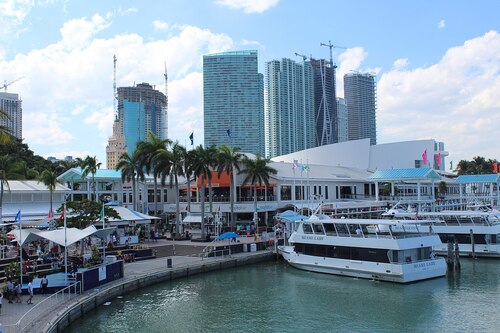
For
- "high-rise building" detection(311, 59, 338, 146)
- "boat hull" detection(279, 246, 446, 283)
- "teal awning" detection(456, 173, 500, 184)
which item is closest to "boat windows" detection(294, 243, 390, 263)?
"boat hull" detection(279, 246, 446, 283)

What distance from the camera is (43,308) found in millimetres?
23188

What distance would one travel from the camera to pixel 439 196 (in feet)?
304

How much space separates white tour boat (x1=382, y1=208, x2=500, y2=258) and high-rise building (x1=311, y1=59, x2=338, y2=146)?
135674 mm

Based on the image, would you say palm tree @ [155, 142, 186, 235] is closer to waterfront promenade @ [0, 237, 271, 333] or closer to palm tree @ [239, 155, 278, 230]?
waterfront promenade @ [0, 237, 271, 333]

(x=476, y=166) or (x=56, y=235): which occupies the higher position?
(x=476, y=166)

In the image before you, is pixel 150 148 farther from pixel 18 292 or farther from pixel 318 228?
pixel 18 292

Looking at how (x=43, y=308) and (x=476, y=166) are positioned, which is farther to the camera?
(x=476, y=166)

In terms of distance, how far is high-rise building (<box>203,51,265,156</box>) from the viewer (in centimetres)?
13712

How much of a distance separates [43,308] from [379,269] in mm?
21740

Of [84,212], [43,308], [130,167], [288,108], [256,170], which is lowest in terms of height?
[43,308]

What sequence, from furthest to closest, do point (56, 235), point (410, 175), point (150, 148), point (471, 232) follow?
1. point (410, 175)
2. point (150, 148)
3. point (471, 232)
4. point (56, 235)

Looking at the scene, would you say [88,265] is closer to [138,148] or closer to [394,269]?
[394,269]

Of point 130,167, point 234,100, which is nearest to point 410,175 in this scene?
point 130,167

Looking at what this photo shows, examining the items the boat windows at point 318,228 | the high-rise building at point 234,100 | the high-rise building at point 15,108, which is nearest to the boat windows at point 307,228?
the boat windows at point 318,228
